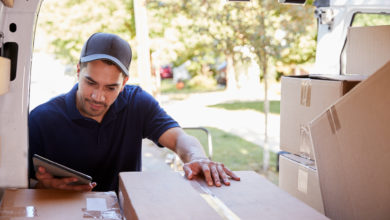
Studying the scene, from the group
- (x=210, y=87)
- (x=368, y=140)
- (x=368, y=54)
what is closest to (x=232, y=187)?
(x=368, y=140)

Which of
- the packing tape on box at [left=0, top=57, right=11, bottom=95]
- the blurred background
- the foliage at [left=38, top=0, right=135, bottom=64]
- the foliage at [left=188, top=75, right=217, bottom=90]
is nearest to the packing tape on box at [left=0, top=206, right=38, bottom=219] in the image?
the packing tape on box at [left=0, top=57, right=11, bottom=95]

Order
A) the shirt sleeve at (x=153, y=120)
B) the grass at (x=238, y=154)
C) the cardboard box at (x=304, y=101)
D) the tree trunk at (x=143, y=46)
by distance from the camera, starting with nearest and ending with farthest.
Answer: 1. the cardboard box at (x=304, y=101)
2. the shirt sleeve at (x=153, y=120)
3. the grass at (x=238, y=154)
4. the tree trunk at (x=143, y=46)

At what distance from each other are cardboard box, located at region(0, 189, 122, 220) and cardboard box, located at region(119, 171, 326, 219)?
8 cm

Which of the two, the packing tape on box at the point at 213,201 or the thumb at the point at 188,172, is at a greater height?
the thumb at the point at 188,172

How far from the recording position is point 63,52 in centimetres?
1080

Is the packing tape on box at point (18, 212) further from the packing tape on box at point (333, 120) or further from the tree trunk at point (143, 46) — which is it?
the tree trunk at point (143, 46)

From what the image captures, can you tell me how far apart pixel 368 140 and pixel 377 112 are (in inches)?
3.7

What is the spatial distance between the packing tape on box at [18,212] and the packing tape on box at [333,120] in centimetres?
105

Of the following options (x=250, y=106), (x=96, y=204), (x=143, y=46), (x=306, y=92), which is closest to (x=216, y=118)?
(x=250, y=106)

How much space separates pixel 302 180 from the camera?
2.22 m

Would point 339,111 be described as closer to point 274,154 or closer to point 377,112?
point 377,112

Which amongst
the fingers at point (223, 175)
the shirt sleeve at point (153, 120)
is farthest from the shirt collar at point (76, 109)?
the fingers at point (223, 175)

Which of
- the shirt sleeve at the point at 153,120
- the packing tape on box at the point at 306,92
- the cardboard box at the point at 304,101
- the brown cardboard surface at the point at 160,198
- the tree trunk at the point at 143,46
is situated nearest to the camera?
the brown cardboard surface at the point at 160,198

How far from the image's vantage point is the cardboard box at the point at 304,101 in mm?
2018
